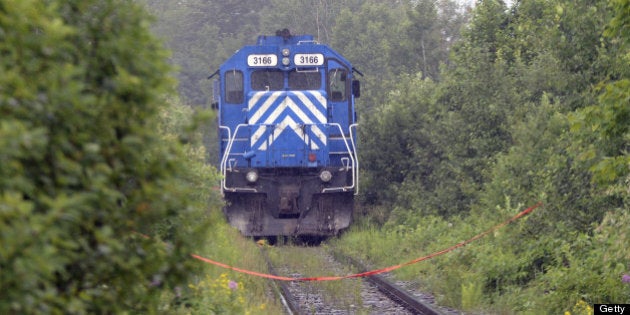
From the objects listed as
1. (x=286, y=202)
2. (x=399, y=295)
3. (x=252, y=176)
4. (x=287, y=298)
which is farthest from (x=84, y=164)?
(x=286, y=202)

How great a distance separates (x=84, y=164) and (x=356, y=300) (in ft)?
25.0

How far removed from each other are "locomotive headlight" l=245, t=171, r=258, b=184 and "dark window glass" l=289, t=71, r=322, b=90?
216 centimetres

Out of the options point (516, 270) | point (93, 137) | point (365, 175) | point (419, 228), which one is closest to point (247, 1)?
point (365, 175)

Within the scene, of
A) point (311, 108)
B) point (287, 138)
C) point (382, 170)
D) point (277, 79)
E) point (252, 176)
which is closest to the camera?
point (252, 176)

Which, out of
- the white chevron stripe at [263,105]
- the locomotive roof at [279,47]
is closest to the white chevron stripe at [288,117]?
the white chevron stripe at [263,105]

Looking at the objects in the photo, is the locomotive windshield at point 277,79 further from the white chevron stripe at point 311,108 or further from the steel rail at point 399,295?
the steel rail at point 399,295

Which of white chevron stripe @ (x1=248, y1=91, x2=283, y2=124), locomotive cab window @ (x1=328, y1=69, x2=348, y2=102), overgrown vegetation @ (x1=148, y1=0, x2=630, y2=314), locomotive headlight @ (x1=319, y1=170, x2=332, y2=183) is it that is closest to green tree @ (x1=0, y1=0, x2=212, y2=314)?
overgrown vegetation @ (x1=148, y1=0, x2=630, y2=314)

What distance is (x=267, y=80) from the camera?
1614 centimetres

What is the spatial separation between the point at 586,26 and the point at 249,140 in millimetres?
7022

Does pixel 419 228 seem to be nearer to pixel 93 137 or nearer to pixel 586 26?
pixel 586 26

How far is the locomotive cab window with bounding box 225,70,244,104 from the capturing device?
1614cm

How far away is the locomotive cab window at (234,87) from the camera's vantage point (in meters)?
16.1

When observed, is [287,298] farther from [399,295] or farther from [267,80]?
[267,80]

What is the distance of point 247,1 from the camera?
5756 cm
